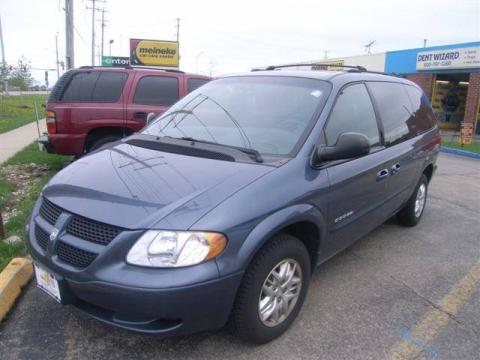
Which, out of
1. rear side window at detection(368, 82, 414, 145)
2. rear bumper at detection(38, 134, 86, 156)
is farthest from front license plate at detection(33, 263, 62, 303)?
rear bumper at detection(38, 134, 86, 156)

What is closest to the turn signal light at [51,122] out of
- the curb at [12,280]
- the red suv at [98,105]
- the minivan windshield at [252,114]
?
the red suv at [98,105]

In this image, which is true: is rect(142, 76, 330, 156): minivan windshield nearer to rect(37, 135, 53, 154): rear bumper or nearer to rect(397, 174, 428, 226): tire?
rect(397, 174, 428, 226): tire

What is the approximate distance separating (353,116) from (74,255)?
242 cm

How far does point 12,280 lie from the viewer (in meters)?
3.29

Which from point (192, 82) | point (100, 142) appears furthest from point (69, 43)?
point (100, 142)

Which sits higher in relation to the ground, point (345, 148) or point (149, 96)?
point (149, 96)

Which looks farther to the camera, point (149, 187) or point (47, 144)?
point (47, 144)

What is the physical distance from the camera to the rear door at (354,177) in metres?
3.22

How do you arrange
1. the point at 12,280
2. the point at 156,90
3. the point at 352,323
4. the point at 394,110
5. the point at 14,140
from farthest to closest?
1. the point at 14,140
2. the point at 156,90
3. the point at 394,110
4. the point at 12,280
5. the point at 352,323

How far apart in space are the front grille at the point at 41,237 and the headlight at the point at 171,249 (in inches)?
27.6

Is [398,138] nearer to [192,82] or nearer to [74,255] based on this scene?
[74,255]

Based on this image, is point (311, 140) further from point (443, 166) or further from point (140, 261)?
point (443, 166)

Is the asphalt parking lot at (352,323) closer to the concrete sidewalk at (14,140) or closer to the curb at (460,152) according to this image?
the concrete sidewalk at (14,140)

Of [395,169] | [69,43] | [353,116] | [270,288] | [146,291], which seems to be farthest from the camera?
[69,43]
